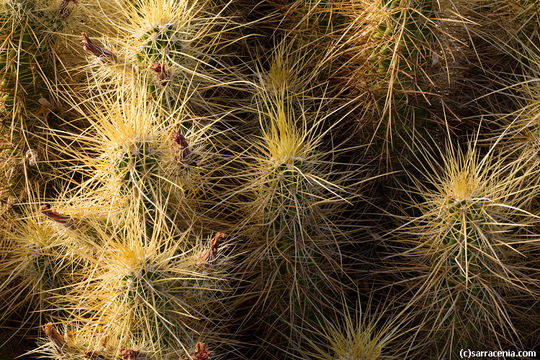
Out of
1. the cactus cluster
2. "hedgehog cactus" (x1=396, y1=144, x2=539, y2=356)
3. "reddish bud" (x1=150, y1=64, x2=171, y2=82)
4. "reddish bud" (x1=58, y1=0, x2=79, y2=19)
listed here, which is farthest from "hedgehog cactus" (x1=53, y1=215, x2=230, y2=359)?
"reddish bud" (x1=58, y1=0, x2=79, y2=19)

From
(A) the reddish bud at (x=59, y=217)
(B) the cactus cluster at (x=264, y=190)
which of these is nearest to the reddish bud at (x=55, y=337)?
(B) the cactus cluster at (x=264, y=190)

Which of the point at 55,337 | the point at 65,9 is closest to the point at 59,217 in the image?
the point at 55,337

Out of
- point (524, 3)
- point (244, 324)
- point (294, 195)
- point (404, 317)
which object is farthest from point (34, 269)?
point (524, 3)

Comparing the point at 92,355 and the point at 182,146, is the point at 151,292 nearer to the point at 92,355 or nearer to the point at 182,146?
the point at 92,355

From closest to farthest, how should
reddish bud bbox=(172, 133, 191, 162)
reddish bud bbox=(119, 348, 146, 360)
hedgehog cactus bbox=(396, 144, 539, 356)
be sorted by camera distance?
reddish bud bbox=(119, 348, 146, 360) → reddish bud bbox=(172, 133, 191, 162) → hedgehog cactus bbox=(396, 144, 539, 356)

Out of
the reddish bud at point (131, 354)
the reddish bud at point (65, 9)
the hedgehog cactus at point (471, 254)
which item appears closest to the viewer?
the reddish bud at point (131, 354)

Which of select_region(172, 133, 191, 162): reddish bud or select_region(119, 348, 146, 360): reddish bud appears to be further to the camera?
select_region(172, 133, 191, 162): reddish bud

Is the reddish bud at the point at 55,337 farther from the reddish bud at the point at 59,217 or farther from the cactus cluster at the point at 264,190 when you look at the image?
the reddish bud at the point at 59,217

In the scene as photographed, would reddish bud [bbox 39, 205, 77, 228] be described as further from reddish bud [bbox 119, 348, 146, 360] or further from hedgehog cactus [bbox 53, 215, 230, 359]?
reddish bud [bbox 119, 348, 146, 360]

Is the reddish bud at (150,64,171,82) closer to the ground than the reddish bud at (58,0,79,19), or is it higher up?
closer to the ground
